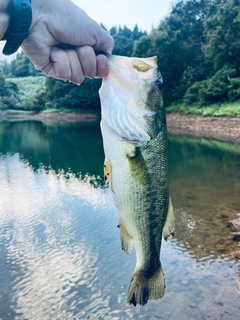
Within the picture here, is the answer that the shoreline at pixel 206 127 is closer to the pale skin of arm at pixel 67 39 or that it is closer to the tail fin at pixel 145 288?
the tail fin at pixel 145 288

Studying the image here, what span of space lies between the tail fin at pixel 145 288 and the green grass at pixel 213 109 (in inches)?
1093

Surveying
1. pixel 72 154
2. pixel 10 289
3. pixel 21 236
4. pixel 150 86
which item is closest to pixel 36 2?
pixel 150 86

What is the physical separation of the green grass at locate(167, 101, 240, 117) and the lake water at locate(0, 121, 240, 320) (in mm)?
10530

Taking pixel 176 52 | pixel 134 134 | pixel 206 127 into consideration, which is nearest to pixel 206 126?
pixel 206 127

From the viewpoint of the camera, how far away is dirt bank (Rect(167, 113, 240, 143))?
93.7 feet

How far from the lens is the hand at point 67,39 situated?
2432 millimetres

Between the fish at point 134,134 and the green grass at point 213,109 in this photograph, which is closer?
the fish at point 134,134

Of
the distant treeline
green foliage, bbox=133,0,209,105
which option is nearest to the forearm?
the distant treeline

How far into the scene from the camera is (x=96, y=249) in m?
10.0

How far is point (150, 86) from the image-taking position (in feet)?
7.87

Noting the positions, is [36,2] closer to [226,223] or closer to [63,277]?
[63,277]


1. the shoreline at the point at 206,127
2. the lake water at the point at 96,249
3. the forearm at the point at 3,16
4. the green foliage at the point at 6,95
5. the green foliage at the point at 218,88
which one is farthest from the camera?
the green foliage at the point at 6,95

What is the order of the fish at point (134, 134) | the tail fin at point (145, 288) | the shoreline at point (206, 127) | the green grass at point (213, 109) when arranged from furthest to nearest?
the green grass at point (213, 109) → the shoreline at point (206, 127) → the tail fin at point (145, 288) → the fish at point (134, 134)

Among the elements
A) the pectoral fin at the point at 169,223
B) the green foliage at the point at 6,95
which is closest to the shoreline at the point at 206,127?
the pectoral fin at the point at 169,223
